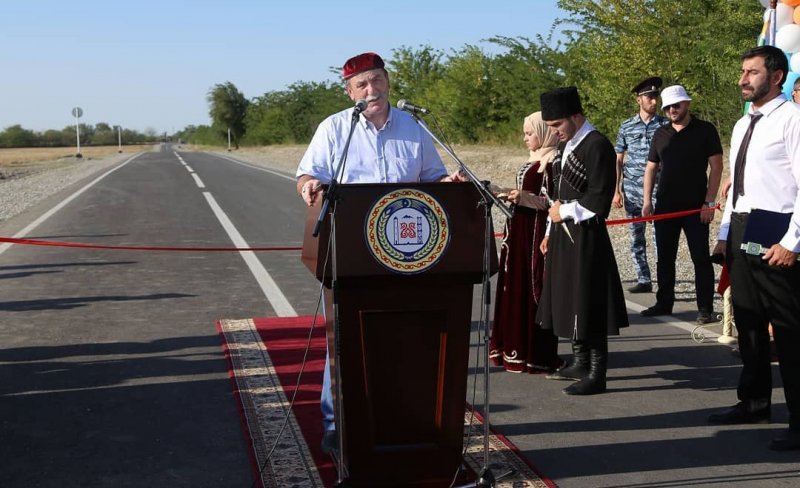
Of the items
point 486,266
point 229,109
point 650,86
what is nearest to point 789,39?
point 650,86

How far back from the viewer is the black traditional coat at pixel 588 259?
584cm

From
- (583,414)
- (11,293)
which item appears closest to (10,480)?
(583,414)

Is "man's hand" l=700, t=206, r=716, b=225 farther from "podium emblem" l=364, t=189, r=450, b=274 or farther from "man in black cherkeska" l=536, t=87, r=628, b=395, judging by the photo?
"podium emblem" l=364, t=189, r=450, b=274

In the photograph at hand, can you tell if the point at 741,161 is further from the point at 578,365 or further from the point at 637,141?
the point at 637,141

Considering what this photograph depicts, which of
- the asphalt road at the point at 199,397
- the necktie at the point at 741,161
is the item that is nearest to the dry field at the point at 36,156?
the asphalt road at the point at 199,397

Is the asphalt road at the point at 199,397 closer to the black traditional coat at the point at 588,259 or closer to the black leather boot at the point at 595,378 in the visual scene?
the black leather boot at the point at 595,378

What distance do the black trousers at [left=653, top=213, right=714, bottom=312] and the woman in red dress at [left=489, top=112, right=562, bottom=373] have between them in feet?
6.83

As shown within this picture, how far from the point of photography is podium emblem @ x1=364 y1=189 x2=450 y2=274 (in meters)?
3.94

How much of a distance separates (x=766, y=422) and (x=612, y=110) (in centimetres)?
1837

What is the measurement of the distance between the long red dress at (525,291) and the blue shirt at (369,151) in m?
1.95

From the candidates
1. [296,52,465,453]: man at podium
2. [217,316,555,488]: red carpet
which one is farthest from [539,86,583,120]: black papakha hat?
[217,316,555,488]: red carpet

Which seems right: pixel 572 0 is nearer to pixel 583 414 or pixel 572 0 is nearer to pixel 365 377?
pixel 583 414

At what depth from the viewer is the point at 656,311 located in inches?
331

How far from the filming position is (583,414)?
18.4 feet
